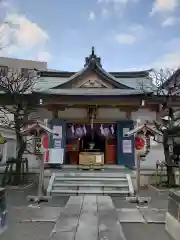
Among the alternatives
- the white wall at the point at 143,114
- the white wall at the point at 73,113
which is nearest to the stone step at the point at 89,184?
the white wall at the point at 73,113

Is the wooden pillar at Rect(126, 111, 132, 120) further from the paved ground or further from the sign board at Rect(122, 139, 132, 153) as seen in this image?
the paved ground

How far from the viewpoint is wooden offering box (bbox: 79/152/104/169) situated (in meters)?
13.9

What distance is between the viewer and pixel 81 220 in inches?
245

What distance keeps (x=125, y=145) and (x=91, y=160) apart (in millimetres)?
1964

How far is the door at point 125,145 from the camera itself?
563 inches

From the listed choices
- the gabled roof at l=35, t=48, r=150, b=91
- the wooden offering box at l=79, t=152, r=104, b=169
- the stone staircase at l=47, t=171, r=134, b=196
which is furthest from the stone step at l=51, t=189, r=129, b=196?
the gabled roof at l=35, t=48, r=150, b=91

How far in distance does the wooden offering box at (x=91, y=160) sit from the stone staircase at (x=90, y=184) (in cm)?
160

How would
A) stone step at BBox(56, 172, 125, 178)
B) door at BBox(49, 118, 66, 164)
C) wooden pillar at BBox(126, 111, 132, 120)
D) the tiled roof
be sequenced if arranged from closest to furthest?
stone step at BBox(56, 172, 125, 178)
the tiled roof
door at BBox(49, 118, 66, 164)
wooden pillar at BBox(126, 111, 132, 120)

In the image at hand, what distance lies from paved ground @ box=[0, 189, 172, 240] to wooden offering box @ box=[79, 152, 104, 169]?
461 cm

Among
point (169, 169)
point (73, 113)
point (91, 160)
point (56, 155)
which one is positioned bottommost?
point (169, 169)

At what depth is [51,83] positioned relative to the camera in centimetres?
1788

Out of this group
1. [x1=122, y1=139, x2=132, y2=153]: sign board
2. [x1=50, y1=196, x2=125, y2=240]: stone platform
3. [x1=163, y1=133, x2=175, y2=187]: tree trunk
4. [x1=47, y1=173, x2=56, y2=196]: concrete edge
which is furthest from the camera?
[x1=122, y1=139, x2=132, y2=153]: sign board

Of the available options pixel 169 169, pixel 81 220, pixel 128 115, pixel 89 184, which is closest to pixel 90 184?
pixel 89 184

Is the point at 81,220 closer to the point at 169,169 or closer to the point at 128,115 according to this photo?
the point at 169,169
